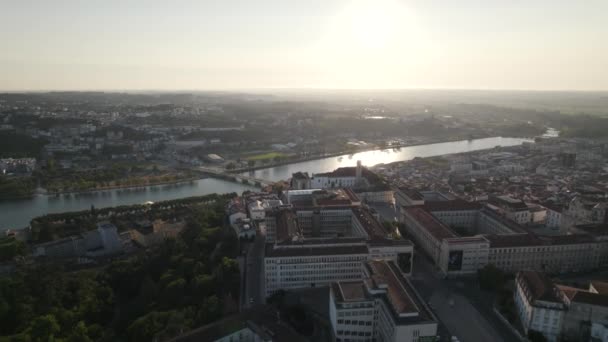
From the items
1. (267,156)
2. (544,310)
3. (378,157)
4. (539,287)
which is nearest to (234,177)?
(267,156)

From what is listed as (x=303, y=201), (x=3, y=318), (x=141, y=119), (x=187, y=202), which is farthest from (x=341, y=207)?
(x=141, y=119)

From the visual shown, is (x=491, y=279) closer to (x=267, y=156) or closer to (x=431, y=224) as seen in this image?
(x=431, y=224)

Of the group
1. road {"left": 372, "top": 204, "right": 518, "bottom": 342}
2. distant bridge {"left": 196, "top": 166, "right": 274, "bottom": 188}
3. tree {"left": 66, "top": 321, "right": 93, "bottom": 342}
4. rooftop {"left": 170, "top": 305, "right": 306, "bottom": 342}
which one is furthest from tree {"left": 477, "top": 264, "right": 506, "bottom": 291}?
distant bridge {"left": 196, "top": 166, "right": 274, "bottom": 188}

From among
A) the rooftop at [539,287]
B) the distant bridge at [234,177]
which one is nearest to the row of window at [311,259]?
the rooftop at [539,287]

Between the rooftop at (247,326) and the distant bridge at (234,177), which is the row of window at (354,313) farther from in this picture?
the distant bridge at (234,177)

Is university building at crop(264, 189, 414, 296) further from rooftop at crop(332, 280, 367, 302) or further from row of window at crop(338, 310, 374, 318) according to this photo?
row of window at crop(338, 310, 374, 318)

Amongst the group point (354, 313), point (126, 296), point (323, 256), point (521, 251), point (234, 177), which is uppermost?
point (323, 256)
